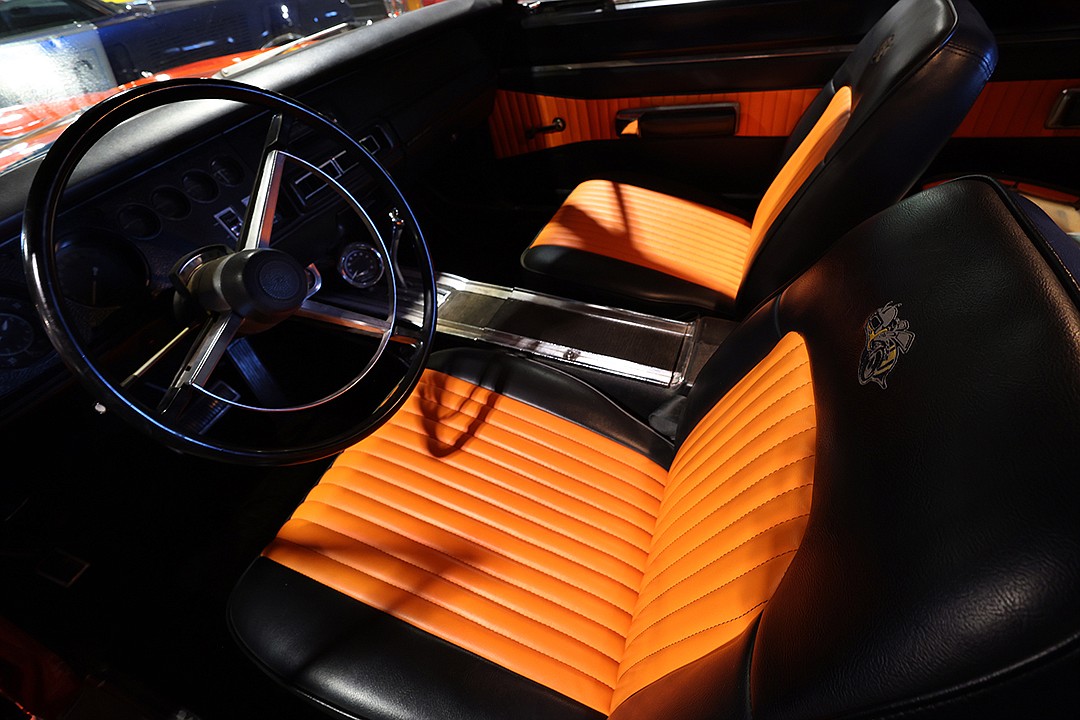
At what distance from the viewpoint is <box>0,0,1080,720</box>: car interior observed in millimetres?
389

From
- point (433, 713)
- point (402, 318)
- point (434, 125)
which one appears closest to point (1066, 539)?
point (433, 713)

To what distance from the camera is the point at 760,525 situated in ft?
1.95

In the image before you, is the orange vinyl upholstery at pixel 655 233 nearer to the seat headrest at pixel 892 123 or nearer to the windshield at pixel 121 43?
the seat headrest at pixel 892 123

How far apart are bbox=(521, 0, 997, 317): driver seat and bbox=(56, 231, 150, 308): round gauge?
2.76ft

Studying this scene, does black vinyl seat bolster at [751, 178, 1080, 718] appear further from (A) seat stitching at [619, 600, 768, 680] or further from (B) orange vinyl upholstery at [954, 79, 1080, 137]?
(B) orange vinyl upholstery at [954, 79, 1080, 137]

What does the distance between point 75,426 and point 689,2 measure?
1.80 m

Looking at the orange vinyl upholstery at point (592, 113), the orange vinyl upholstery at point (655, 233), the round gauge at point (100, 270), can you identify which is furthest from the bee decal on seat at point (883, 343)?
the orange vinyl upholstery at point (592, 113)

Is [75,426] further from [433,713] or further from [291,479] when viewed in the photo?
[433,713]

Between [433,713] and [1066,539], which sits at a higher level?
[1066,539]

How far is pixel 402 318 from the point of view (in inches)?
60.4

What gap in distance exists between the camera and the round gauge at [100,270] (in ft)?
2.86

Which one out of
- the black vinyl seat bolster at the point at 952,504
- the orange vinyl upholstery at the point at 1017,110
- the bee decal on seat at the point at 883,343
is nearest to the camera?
the black vinyl seat bolster at the point at 952,504

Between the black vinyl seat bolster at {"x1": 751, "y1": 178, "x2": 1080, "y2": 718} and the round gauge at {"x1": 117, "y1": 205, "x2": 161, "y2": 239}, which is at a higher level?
the round gauge at {"x1": 117, "y1": 205, "x2": 161, "y2": 239}

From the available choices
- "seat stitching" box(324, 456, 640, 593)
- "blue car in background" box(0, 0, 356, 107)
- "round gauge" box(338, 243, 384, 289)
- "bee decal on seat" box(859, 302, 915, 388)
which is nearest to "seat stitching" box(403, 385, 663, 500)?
"seat stitching" box(324, 456, 640, 593)
